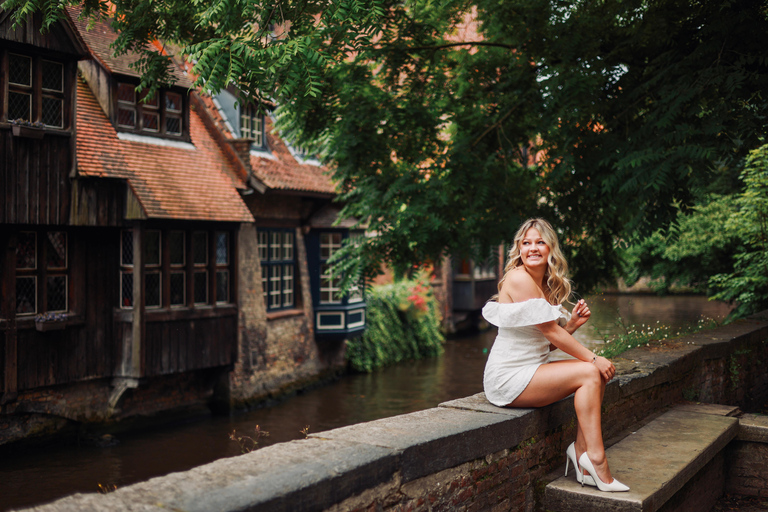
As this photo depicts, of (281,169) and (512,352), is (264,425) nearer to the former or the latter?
(281,169)

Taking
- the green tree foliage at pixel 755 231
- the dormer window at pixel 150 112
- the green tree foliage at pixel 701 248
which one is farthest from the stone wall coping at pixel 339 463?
the green tree foliage at pixel 701 248

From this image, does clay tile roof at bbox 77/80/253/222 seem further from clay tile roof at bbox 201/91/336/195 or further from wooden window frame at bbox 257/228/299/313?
wooden window frame at bbox 257/228/299/313

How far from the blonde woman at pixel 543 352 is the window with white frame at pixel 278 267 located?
13.3 metres

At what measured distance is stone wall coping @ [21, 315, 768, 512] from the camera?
2537 mm

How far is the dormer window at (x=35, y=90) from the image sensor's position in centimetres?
1140

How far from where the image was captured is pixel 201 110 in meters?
16.7

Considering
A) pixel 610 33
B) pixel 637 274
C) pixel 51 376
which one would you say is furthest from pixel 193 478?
pixel 637 274

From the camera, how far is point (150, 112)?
14164 millimetres

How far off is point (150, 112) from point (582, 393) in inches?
477

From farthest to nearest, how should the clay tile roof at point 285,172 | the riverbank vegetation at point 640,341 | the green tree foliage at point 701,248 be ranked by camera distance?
the clay tile roof at point 285,172, the green tree foliage at point 701,248, the riverbank vegetation at point 640,341

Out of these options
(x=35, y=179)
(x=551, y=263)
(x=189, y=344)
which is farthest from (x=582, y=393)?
→ (x=189, y=344)

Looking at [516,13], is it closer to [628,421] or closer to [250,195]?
[628,421]

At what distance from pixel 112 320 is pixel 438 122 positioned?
6926 millimetres

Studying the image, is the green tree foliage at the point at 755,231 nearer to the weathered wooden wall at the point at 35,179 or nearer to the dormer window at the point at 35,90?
the weathered wooden wall at the point at 35,179
